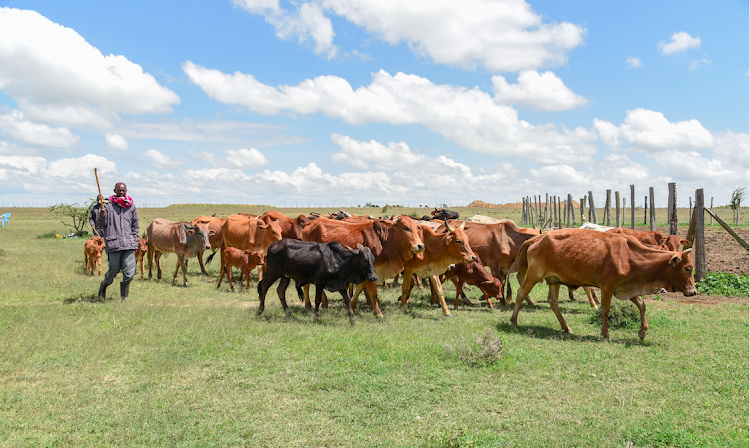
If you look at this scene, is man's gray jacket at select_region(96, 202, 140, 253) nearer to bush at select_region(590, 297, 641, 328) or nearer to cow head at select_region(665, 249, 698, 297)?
bush at select_region(590, 297, 641, 328)

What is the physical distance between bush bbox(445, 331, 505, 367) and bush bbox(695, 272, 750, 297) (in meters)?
8.97

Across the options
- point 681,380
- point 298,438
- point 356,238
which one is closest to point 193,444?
point 298,438

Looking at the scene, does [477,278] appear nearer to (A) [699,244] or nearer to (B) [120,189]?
(A) [699,244]

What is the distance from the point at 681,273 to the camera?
7902mm

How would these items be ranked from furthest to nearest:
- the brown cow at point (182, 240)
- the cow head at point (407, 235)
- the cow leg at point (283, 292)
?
the brown cow at point (182, 240), the cow head at point (407, 235), the cow leg at point (283, 292)

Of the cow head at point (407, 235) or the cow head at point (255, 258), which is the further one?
the cow head at point (255, 258)

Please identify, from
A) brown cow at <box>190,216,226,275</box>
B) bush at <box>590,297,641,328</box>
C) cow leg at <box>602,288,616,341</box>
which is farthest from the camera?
brown cow at <box>190,216,226,275</box>

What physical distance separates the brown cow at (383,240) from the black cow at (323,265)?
0.50 m

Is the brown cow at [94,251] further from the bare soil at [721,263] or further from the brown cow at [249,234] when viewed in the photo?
the bare soil at [721,263]

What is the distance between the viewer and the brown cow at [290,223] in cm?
1422

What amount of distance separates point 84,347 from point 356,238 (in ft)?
18.1

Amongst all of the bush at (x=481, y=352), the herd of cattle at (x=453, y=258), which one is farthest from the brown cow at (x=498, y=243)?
the bush at (x=481, y=352)

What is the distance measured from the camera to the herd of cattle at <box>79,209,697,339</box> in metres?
8.12

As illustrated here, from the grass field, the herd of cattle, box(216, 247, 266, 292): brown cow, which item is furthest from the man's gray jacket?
the herd of cattle
